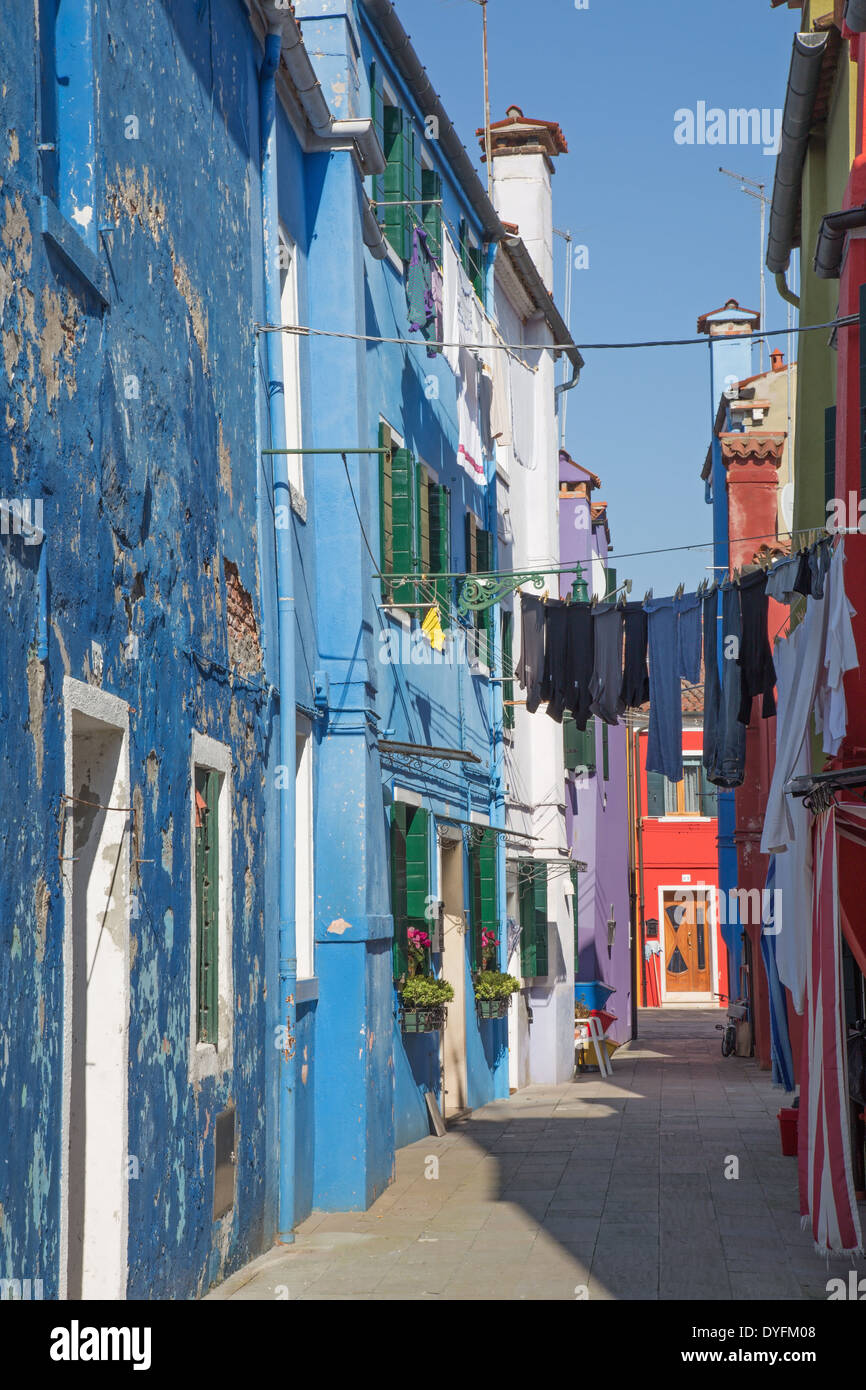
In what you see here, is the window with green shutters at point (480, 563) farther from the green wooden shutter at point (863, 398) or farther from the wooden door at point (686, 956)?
the wooden door at point (686, 956)

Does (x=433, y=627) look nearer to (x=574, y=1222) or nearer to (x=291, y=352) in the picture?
(x=291, y=352)

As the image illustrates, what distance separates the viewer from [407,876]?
14797 mm

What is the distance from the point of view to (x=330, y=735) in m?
12.3

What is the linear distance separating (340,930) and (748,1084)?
11644mm

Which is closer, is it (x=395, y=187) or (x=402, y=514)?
(x=402, y=514)

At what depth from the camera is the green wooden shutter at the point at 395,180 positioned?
49.4 feet

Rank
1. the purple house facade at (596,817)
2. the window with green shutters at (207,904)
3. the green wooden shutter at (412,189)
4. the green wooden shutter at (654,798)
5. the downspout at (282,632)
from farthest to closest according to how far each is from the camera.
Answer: the green wooden shutter at (654,798) < the purple house facade at (596,817) < the green wooden shutter at (412,189) < the downspout at (282,632) < the window with green shutters at (207,904)

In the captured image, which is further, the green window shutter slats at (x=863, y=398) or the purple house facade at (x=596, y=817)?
the purple house facade at (x=596, y=817)

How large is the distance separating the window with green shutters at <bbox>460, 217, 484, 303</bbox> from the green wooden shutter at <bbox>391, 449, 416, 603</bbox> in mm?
4738

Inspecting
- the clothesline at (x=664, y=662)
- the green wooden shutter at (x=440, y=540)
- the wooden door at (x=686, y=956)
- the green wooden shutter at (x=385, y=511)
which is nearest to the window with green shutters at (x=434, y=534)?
the green wooden shutter at (x=440, y=540)

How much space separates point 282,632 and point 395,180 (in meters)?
6.12

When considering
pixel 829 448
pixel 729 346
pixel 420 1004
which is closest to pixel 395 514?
pixel 829 448

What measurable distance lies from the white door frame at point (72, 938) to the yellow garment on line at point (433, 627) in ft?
24.9

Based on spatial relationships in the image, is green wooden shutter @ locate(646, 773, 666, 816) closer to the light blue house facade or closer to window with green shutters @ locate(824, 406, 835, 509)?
the light blue house facade
